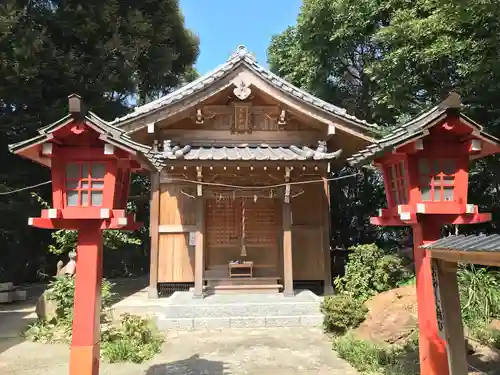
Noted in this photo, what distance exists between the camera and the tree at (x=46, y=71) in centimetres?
1284

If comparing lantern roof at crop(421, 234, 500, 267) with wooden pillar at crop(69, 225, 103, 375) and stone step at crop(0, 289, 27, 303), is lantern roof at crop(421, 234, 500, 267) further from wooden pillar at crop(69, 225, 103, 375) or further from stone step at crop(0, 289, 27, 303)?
stone step at crop(0, 289, 27, 303)

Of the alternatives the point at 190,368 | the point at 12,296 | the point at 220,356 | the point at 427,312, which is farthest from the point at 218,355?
the point at 12,296

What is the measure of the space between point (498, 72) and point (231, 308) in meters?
7.89

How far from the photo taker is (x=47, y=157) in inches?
197

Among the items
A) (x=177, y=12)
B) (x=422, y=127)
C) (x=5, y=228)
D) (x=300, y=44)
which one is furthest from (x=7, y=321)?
(x=177, y=12)

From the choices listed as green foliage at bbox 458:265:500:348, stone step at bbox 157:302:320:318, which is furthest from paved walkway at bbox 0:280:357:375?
green foliage at bbox 458:265:500:348

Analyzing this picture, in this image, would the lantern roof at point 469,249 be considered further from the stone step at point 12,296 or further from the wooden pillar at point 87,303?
the stone step at point 12,296

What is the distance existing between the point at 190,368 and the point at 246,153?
5869mm

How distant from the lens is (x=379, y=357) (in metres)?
6.40

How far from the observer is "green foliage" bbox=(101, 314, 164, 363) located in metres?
6.86

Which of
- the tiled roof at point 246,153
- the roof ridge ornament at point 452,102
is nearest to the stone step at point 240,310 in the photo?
the tiled roof at point 246,153

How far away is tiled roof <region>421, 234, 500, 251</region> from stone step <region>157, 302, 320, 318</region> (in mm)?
5146

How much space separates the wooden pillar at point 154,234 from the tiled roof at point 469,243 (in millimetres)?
8444

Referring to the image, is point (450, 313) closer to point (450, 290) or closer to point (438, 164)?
point (450, 290)
